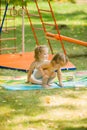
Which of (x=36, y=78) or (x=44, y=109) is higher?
(x=44, y=109)

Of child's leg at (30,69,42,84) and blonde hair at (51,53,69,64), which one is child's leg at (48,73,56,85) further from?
blonde hair at (51,53,69,64)

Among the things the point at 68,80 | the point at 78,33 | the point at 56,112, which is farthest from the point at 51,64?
the point at 78,33

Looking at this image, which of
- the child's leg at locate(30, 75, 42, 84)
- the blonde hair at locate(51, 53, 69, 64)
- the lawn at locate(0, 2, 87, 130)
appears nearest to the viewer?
the lawn at locate(0, 2, 87, 130)

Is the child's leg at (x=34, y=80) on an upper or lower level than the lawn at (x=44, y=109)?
lower

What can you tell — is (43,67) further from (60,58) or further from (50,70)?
(60,58)

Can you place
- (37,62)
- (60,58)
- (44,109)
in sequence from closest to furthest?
(44,109) → (60,58) → (37,62)

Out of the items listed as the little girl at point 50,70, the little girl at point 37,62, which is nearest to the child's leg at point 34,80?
the little girl at point 37,62

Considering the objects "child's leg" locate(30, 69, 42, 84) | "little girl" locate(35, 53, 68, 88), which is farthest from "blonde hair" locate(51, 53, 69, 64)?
"child's leg" locate(30, 69, 42, 84)

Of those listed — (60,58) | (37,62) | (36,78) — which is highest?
(60,58)

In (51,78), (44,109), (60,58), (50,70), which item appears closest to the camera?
(44,109)

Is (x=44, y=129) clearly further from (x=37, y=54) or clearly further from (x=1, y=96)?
(x=37, y=54)

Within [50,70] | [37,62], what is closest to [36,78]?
[37,62]

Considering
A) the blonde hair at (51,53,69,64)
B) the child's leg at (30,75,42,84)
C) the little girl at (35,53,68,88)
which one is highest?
the blonde hair at (51,53,69,64)

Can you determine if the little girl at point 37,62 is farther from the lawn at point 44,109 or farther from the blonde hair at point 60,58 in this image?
the lawn at point 44,109
